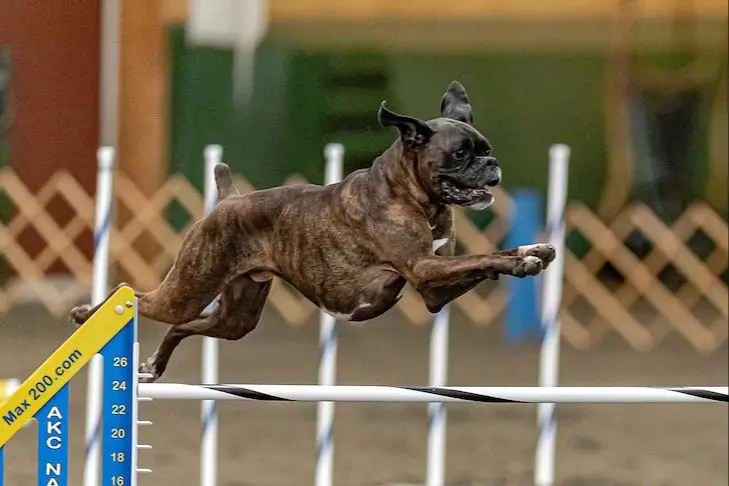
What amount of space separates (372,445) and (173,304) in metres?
2.80

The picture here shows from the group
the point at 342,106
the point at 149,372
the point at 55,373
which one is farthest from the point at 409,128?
the point at 342,106

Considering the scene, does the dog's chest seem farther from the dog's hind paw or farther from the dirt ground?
the dirt ground

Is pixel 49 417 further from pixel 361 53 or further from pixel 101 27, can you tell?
pixel 361 53

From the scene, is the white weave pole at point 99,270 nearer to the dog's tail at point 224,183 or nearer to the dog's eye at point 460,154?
the dog's tail at point 224,183

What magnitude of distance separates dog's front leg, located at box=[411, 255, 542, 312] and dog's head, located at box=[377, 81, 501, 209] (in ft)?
0.20

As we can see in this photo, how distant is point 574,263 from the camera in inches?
230

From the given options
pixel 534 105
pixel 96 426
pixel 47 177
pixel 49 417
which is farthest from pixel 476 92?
pixel 49 417

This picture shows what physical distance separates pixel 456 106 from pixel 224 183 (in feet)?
0.98

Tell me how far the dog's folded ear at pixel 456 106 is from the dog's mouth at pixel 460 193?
8cm

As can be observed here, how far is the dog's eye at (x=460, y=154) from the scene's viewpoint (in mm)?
1026

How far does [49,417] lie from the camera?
1.43m

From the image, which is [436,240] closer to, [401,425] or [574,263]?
[401,425]

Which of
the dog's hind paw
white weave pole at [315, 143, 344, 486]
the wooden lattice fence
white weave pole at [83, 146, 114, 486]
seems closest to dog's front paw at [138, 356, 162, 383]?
the dog's hind paw

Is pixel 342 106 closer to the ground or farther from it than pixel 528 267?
farther from it
